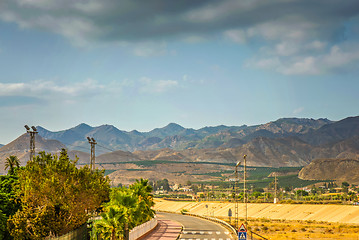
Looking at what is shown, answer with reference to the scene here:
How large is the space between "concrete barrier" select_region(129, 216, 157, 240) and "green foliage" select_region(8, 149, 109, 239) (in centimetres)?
785

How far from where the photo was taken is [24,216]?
44.7 meters

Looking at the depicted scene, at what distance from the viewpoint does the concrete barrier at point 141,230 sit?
56.1m

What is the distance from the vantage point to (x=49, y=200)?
153 ft

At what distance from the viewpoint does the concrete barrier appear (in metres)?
56.1

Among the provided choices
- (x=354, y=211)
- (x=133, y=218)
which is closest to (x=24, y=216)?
(x=133, y=218)

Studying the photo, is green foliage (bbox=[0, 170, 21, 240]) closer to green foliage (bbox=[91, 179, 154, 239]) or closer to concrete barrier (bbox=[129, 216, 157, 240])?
green foliage (bbox=[91, 179, 154, 239])

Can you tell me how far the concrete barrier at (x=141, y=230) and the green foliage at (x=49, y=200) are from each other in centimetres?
785

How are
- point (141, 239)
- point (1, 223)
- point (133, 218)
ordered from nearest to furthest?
1. point (1, 223)
2. point (133, 218)
3. point (141, 239)

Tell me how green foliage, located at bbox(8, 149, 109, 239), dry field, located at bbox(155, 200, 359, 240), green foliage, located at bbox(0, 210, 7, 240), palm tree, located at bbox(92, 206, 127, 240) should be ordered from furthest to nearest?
dry field, located at bbox(155, 200, 359, 240)
palm tree, located at bbox(92, 206, 127, 240)
green foliage, located at bbox(8, 149, 109, 239)
green foliage, located at bbox(0, 210, 7, 240)

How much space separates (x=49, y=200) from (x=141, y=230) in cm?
1895

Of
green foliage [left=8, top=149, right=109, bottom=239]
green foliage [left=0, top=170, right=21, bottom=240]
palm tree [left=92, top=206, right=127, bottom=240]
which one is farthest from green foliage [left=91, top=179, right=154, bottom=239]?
green foliage [left=0, top=170, right=21, bottom=240]

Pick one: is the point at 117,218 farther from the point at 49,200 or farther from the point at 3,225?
the point at 3,225

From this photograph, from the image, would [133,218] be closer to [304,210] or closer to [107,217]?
[107,217]

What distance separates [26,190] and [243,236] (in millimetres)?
22575
